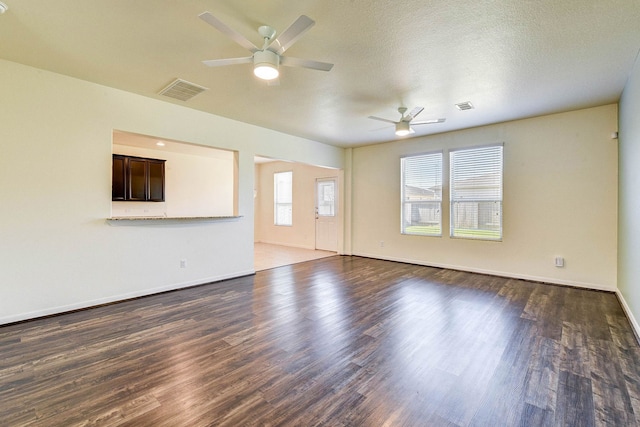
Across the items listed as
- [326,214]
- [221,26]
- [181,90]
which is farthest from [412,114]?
[326,214]

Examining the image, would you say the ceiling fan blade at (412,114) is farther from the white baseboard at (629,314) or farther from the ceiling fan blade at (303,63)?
the white baseboard at (629,314)

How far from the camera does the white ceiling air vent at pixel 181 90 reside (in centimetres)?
341

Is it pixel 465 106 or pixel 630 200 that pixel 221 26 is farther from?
pixel 630 200

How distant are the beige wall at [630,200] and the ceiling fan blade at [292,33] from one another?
10.5 feet

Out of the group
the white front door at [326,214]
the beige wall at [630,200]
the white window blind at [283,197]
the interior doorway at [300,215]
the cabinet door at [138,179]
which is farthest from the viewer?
the white window blind at [283,197]

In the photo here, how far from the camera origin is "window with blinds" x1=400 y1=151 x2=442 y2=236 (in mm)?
5816

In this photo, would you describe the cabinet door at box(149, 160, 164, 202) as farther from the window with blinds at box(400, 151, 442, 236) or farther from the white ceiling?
Result: the window with blinds at box(400, 151, 442, 236)

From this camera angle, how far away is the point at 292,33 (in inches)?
79.4

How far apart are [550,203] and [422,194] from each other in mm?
2109

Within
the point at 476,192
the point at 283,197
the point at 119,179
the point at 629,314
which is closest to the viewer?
the point at 629,314

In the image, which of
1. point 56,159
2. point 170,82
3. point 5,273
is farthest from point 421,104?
point 5,273

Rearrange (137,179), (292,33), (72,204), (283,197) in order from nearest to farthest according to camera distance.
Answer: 1. (292,33)
2. (72,204)
3. (137,179)
4. (283,197)

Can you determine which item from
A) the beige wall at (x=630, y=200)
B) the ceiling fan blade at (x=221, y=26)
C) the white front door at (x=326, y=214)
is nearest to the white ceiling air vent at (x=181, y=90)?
the ceiling fan blade at (x=221, y=26)

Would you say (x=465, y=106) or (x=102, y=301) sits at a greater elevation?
(x=465, y=106)
